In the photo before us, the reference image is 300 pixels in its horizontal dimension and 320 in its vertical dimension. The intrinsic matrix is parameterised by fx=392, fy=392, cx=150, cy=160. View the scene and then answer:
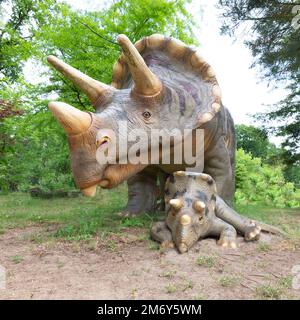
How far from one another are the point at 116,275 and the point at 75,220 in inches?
102

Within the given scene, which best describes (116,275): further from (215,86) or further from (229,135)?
(229,135)

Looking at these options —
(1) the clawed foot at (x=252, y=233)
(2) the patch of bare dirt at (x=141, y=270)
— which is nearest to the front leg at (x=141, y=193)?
(2) the patch of bare dirt at (x=141, y=270)

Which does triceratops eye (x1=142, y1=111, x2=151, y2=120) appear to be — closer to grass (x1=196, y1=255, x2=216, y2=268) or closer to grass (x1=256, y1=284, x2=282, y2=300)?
grass (x1=196, y1=255, x2=216, y2=268)

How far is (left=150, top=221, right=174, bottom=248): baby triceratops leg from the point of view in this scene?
3615 millimetres

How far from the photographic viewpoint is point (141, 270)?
3.09 metres

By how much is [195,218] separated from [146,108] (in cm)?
114

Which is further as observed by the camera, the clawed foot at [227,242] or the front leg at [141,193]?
the front leg at [141,193]

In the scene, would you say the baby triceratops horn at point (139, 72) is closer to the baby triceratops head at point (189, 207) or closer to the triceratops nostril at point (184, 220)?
the baby triceratops head at point (189, 207)

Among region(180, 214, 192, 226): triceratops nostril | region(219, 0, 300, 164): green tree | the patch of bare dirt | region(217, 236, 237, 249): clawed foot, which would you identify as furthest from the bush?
region(180, 214, 192, 226): triceratops nostril

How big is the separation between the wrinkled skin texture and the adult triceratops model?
459 millimetres

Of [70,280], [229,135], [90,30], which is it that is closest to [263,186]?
[90,30]

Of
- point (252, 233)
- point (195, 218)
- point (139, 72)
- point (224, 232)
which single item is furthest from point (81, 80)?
point (252, 233)

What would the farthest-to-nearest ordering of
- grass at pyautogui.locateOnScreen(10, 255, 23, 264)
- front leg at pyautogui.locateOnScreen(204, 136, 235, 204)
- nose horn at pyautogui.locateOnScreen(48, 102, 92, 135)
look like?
1. front leg at pyautogui.locateOnScreen(204, 136, 235, 204)
2. grass at pyautogui.locateOnScreen(10, 255, 23, 264)
3. nose horn at pyautogui.locateOnScreen(48, 102, 92, 135)

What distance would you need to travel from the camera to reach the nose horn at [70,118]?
312cm
